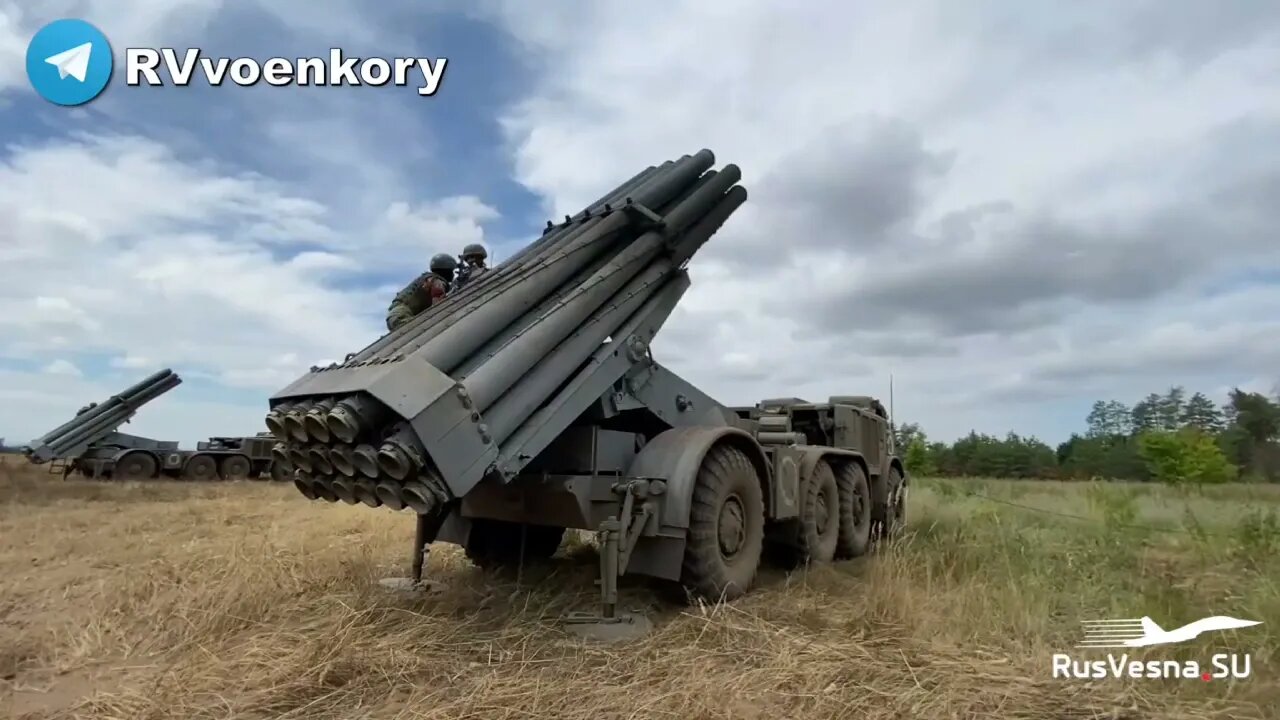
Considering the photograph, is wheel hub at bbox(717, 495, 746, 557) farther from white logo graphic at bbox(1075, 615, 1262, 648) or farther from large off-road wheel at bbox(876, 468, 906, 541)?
large off-road wheel at bbox(876, 468, 906, 541)

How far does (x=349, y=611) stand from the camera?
4715 mm

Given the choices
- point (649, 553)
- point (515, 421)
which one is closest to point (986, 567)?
point (649, 553)

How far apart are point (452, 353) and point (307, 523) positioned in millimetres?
6388

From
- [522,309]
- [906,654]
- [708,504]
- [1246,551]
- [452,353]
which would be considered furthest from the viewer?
[1246,551]

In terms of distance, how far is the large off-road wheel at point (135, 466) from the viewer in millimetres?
20109

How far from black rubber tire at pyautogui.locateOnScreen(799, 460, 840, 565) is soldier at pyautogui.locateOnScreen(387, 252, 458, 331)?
12.1ft

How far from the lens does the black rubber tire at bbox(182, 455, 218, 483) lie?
2119 centimetres

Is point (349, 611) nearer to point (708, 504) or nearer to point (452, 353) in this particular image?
point (452, 353)

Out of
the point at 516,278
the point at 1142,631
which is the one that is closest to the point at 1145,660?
the point at 1142,631

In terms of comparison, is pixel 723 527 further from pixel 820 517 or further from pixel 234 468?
pixel 234 468

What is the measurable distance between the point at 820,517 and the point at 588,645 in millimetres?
3818

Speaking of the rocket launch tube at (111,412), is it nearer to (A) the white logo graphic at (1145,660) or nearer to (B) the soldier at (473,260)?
(B) the soldier at (473,260)

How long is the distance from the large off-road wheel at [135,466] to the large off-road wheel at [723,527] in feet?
64.0

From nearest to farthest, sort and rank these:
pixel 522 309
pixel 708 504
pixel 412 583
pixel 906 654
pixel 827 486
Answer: pixel 906 654 → pixel 522 309 → pixel 708 504 → pixel 412 583 → pixel 827 486
